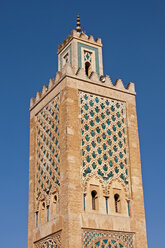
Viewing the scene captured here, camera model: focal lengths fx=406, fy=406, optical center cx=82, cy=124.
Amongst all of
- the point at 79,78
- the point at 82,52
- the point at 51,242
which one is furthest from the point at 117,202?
the point at 82,52

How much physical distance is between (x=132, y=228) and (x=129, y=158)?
A: 2.27 m

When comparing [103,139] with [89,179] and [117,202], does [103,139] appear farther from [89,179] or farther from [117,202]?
[117,202]

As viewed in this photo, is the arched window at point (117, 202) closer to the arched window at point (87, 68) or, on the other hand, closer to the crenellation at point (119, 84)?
the crenellation at point (119, 84)

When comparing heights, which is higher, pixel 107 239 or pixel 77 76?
pixel 77 76

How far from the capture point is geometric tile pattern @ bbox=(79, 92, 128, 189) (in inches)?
490

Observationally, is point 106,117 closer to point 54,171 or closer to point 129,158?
point 129,158

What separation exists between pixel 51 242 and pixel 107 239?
1.64 meters

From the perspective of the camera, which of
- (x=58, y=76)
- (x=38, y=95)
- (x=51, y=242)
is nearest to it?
(x=51, y=242)

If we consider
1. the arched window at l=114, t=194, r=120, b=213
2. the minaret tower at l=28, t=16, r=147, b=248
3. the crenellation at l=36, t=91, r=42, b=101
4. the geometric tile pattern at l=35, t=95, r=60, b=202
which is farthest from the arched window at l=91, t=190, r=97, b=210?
the crenellation at l=36, t=91, r=42, b=101

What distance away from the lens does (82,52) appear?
48.0ft

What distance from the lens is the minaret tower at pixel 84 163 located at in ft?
38.1

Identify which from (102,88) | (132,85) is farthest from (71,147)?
(132,85)

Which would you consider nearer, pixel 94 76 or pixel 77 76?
pixel 77 76

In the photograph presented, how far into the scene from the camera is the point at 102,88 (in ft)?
45.0
